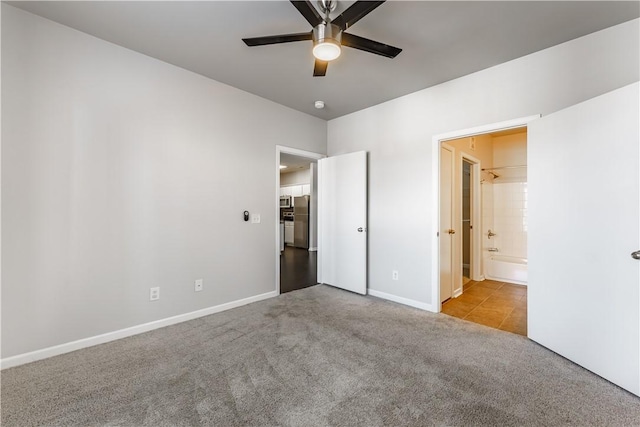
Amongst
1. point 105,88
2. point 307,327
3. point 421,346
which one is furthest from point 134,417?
point 105,88

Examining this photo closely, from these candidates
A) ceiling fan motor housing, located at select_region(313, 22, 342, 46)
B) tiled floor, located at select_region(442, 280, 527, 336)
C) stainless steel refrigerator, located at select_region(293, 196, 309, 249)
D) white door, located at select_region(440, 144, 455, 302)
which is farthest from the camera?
stainless steel refrigerator, located at select_region(293, 196, 309, 249)

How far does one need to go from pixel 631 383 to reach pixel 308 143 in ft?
12.8

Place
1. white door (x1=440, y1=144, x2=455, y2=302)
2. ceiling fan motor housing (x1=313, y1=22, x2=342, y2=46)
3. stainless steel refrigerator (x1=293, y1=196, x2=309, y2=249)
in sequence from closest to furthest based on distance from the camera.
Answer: ceiling fan motor housing (x1=313, y1=22, x2=342, y2=46), white door (x1=440, y1=144, x2=455, y2=302), stainless steel refrigerator (x1=293, y1=196, x2=309, y2=249)

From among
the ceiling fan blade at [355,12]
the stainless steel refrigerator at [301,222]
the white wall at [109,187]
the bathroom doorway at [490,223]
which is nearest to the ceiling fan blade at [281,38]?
the ceiling fan blade at [355,12]

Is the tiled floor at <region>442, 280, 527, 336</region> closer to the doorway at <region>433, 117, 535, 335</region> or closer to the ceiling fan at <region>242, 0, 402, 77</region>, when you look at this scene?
the doorway at <region>433, 117, 535, 335</region>

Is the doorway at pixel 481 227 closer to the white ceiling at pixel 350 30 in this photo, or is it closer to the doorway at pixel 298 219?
the white ceiling at pixel 350 30

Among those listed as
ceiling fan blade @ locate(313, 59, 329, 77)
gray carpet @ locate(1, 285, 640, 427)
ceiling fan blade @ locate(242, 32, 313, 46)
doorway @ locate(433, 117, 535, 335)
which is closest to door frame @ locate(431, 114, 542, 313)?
doorway @ locate(433, 117, 535, 335)

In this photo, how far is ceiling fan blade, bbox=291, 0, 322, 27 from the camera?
4.92ft

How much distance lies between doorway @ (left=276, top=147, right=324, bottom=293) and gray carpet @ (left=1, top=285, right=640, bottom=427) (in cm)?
245

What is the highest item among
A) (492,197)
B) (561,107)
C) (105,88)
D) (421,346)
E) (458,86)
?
(458,86)

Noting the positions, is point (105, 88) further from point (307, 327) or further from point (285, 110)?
point (307, 327)

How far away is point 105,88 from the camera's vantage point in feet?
7.71

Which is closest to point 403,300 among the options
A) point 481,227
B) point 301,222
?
point 481,227

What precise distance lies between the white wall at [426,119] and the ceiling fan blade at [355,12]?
185cm
